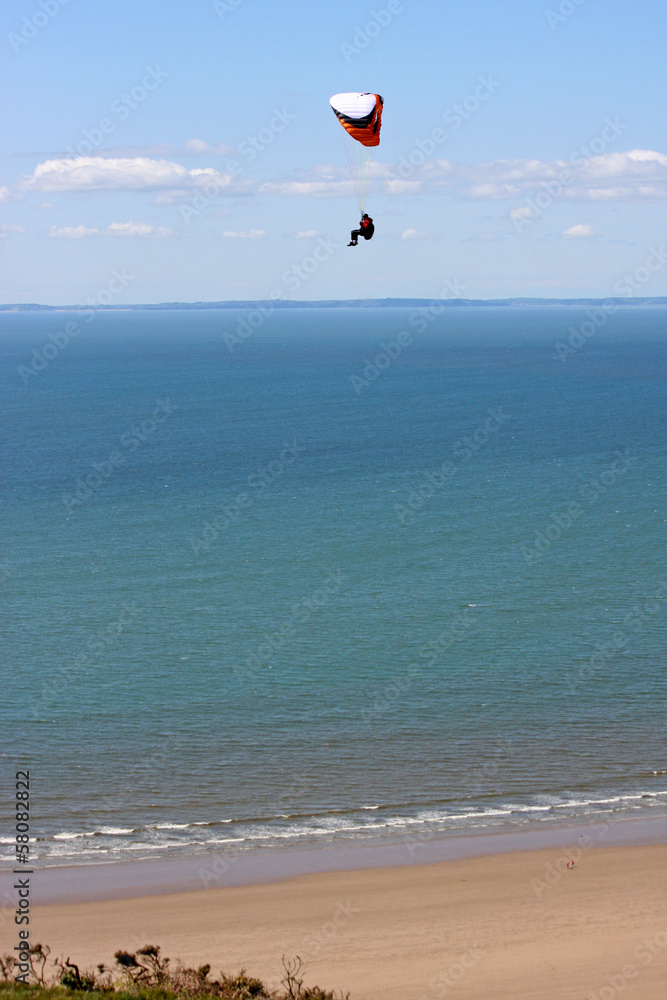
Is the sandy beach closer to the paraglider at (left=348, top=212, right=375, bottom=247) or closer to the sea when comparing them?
the sea

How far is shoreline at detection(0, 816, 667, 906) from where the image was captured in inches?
750

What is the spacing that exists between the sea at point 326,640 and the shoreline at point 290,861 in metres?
0.46

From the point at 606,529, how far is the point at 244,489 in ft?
68.7

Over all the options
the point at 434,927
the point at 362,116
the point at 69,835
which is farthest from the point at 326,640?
the point at 362,116

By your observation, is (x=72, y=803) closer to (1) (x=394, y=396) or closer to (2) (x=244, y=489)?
(2) (x=244, y=489)

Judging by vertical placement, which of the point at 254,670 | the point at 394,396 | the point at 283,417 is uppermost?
the point at 394,396

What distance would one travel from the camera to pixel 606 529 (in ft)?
155

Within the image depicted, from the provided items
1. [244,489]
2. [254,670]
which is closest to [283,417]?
[244,489]

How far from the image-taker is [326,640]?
3322 cm

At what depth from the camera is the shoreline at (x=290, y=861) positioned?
19.1 meters

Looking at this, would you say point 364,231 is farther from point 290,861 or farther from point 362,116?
point 290,861

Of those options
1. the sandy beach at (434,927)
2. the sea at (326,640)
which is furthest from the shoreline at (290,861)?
the sea at (326,640)

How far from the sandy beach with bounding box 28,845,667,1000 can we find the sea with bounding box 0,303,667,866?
2.05 m

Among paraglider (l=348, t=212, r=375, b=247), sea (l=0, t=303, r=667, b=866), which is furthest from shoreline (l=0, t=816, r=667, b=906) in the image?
paraglider (l=348, t=212, r=375, b=247)
